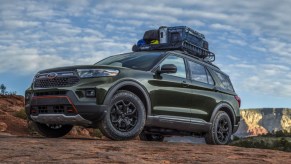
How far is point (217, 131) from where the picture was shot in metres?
9.35

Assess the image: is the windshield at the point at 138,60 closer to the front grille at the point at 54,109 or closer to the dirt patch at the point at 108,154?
the front grille at the point at 54,109

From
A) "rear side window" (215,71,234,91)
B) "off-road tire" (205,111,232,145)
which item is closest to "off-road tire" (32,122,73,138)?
"off-road tire" (205,111,232,145)

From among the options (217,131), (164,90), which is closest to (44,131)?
(164,90)

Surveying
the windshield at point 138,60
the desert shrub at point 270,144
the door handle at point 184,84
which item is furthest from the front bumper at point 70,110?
the desert shrub at point 270,144

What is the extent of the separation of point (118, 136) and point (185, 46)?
384 cm

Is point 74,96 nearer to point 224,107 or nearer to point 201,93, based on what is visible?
point 201,93

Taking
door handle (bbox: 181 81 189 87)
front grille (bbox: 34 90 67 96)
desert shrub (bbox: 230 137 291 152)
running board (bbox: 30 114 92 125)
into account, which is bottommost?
desert shrub (bbox: 230 137 291 152)

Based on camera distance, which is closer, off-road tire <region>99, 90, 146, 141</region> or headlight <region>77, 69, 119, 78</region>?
off-road tire <region>99, 90, 146, 141</region>

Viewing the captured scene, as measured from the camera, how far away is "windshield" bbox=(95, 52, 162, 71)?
25.9ft

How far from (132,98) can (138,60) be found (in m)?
1.18

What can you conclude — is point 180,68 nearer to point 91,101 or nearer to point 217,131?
point 217,131

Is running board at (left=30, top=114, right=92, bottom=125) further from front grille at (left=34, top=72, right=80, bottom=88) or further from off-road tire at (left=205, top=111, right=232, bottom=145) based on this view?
off-road tire at (left=205, top=111, right=232, bottom=145)

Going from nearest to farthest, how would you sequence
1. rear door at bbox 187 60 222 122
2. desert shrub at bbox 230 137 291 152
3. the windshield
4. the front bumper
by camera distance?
the front bumper
the windshield
rear door at bbox 187 60 222 122
desert shrub at bbox 230 137 291 152

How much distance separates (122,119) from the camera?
7062mm
